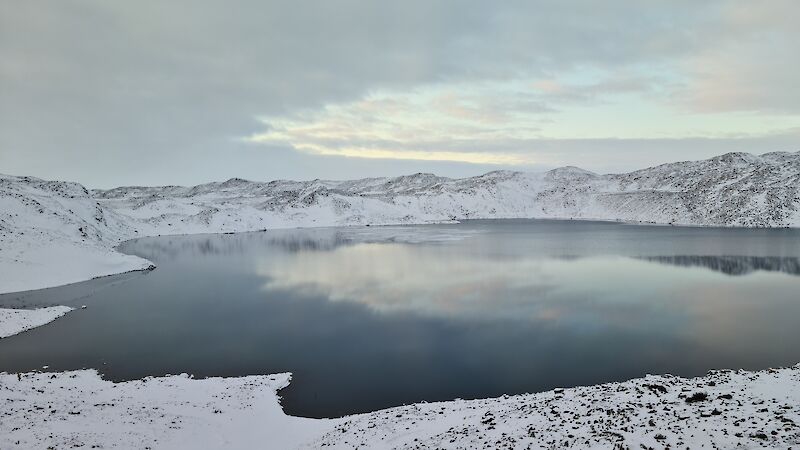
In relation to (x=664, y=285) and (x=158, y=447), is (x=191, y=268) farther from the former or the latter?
(x=664, y=285)

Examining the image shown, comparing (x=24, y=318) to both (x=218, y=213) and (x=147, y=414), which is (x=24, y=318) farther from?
(x=218, y=213)

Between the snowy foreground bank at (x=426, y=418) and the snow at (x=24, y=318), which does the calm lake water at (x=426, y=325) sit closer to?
the snow at (x=24, y=318)

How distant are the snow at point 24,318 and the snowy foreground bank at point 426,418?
57.8ft

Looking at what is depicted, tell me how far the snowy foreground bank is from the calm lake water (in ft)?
9.28

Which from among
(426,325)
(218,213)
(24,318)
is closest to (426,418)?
(426,325)

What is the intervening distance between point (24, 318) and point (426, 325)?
35.7m

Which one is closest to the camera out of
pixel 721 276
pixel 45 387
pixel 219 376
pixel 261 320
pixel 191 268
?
pixel 45 387

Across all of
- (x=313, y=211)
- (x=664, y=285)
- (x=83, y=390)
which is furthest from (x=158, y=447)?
(x=313, y=211)

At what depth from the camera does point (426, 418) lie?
18609mm

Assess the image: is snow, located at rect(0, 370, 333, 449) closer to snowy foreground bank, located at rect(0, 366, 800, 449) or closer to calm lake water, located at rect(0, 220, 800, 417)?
snowy foreground bank, located at rect(0, 366, 800, 449)

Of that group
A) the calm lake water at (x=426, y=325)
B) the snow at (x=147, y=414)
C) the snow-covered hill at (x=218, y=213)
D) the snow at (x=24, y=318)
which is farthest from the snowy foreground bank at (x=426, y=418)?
the snow-covered hill at (x=218, y=213)

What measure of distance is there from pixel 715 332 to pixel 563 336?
10988 mm

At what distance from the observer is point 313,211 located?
611 ft

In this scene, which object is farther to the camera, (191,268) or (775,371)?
(191,268)
